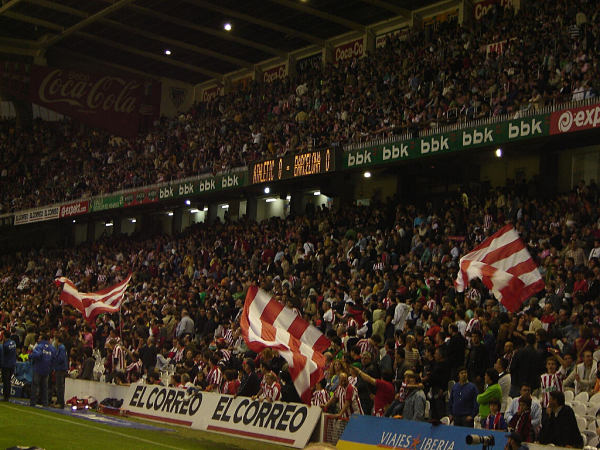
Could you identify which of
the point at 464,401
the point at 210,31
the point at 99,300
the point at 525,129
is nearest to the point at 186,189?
the point at 99,300

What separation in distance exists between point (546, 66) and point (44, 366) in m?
14.3

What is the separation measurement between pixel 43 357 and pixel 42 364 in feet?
0.51

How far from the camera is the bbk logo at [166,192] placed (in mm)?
30797

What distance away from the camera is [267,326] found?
41.8ft

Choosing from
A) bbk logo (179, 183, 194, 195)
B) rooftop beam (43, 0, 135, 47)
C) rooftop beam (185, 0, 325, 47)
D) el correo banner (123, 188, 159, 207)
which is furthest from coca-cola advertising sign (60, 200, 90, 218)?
rooftop beam (185, 0, 325, 47)

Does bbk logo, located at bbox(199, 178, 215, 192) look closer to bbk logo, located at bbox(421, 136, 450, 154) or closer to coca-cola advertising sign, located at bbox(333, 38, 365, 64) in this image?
coca-cola advertising sign, located at bbox(333, 38, 365, 64)

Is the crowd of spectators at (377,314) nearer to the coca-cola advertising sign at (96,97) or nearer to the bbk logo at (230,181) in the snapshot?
the bbk logo at (230,181)

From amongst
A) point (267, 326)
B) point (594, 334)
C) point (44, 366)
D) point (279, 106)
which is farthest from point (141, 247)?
point (594, 334)

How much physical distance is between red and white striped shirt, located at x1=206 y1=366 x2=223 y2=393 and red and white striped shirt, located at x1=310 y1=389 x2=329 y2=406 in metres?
3.32

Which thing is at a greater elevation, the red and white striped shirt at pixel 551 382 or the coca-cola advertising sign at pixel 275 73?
the coca-cola advertising sign at pixel 275 73

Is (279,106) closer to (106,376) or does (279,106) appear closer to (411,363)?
(106,376)

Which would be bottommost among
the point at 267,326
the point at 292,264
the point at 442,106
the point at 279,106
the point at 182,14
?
the point at 267,326

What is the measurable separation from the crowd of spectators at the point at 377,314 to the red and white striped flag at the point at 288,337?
1.69 feet

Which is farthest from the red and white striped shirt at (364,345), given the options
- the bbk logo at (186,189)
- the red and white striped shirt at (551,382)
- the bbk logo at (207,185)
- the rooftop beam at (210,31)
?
the rooftop beam at (210,31)
